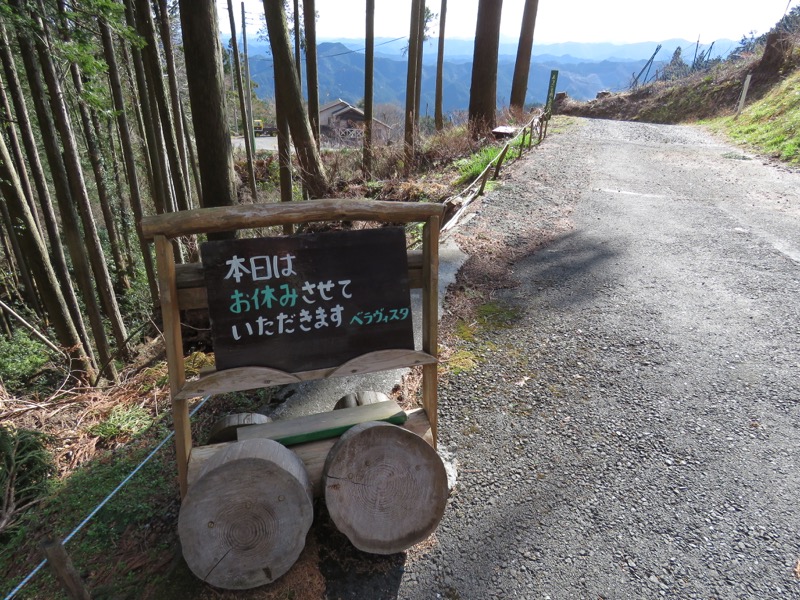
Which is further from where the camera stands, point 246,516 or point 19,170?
point 19,170

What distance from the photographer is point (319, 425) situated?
2328mm

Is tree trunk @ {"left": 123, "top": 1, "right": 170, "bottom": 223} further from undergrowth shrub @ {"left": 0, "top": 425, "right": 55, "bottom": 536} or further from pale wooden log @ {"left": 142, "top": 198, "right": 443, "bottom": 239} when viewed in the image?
pale wooden log @ {"left": 142, "top": 198, "right": 443, "bottom": 239}

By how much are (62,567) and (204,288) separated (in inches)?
45.1

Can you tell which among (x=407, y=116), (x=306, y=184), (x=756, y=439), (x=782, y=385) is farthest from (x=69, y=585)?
(x=407, y=116)

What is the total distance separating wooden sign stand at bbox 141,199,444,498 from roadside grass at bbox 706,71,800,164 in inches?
479

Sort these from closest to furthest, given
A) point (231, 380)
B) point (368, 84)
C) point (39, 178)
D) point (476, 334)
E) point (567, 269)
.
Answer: point (231, 380)
point (476, 334)
point (567, 269)
point (39, 178)
point (368, 84)

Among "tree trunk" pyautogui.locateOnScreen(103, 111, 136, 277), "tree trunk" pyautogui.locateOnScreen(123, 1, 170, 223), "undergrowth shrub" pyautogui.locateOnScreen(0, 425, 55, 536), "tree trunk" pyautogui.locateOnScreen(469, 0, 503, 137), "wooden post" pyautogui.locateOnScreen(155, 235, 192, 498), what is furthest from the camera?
"tree trunk" pyautogui.locateOnScreen(103, 111, 136, 277)

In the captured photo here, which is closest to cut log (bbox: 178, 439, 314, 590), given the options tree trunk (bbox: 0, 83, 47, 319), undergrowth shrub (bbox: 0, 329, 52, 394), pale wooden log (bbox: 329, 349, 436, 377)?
pale wooden log (bbox: 329, 349, 436, 377)

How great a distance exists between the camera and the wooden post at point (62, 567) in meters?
1.52

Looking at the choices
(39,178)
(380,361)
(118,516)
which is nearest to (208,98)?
(380,361)

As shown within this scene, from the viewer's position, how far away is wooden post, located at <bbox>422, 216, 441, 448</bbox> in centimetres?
234

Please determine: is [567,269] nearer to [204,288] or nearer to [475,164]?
[204,288]

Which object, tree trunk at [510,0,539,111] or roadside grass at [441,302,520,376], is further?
tree trunk at [510,0,539,111]

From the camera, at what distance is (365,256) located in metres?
2.23
